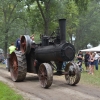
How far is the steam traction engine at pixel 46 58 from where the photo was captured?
32.7 ft

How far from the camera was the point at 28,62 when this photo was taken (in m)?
12.2

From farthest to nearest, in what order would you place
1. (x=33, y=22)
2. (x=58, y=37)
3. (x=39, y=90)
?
(x=33, y=22)
(x=58, y=37)
(x=39, y=90)

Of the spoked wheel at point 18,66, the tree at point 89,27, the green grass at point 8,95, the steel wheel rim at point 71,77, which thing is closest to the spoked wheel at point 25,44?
the spoked wheel at point 18,66

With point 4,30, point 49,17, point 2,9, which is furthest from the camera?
point 2,9

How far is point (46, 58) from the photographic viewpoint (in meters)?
10.9

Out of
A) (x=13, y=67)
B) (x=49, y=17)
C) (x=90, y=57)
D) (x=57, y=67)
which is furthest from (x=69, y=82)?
(x=49, y=17)

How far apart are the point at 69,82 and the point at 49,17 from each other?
14.7 m

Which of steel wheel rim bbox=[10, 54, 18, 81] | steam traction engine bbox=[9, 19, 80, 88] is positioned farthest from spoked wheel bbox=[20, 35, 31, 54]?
steel wheel rim bbox=[10, 54, 18, 81]

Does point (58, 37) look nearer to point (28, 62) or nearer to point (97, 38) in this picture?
point (28, 62)

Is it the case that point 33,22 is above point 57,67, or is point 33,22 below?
above

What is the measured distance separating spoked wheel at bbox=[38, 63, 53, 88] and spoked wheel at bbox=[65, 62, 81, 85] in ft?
3.76

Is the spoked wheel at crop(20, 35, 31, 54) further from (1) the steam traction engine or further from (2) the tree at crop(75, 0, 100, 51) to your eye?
(2) the tree at crop(75, 0, 100, 51)

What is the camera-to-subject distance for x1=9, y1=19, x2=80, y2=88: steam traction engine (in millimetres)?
9961

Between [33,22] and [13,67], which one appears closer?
[13,67]
